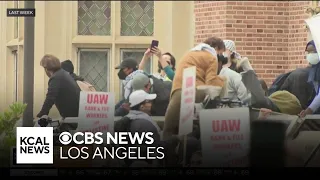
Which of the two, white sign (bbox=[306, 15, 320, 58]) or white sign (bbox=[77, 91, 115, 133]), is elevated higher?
white sign (bbox=[306, 15, 320, 58])

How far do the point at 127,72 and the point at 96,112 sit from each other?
1.20 feet

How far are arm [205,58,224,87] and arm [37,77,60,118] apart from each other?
1.01 metres

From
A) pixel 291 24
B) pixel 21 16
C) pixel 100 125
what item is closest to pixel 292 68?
pixel 291 24

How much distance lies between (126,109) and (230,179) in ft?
2.76

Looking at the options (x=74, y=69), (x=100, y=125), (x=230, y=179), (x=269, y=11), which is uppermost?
(x=269, y=11)

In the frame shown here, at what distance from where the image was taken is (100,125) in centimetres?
588

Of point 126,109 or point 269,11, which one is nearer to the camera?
point 126,109

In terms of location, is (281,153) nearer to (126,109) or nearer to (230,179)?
(230,179)

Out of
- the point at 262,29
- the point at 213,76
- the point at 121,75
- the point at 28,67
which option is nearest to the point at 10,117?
the point at 28,67

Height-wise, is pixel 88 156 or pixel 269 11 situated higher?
pixel 269 11

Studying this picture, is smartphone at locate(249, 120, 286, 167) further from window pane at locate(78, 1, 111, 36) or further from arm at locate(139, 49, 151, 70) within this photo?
window pane at locate(78, 1, 111, 36)

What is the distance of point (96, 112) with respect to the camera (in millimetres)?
5828

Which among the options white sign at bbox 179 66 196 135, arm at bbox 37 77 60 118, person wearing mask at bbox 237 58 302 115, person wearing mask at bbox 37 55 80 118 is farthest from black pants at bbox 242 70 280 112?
arm at bbox 37 77 60 118

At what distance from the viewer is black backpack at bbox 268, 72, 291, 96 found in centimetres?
597
